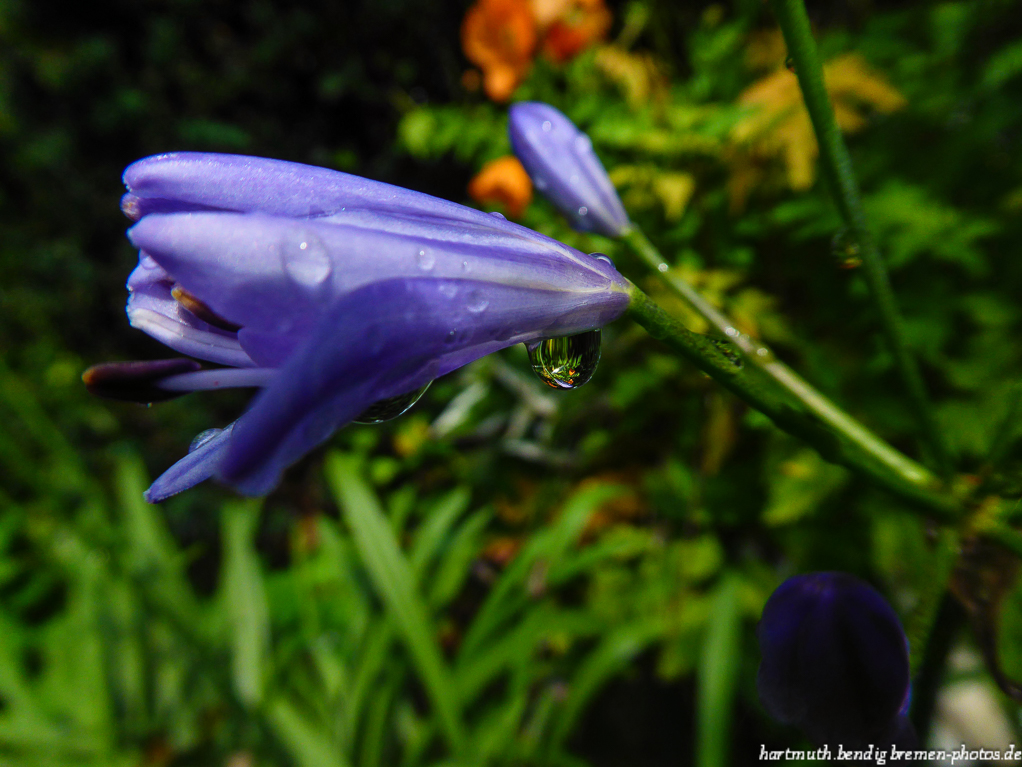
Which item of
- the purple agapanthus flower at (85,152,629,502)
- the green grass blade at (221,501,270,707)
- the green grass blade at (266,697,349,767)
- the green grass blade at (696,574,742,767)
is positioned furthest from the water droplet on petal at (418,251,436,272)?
the green grass blade at (221,501,270,707)

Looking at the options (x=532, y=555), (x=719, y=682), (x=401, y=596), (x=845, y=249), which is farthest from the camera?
(x=532, y=555)

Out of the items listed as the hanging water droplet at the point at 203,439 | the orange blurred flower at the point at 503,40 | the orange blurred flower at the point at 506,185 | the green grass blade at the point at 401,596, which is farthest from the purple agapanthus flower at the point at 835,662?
the orange blurred flower at the point at 503,40

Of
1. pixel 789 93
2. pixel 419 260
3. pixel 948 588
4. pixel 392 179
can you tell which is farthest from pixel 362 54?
pixel 948 588

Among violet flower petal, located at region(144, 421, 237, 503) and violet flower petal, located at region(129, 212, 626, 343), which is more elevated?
violet flower petal, located at region(129, 212, 626, 343)

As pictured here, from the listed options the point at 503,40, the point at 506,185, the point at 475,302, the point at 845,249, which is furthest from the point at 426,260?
the point at 503,40

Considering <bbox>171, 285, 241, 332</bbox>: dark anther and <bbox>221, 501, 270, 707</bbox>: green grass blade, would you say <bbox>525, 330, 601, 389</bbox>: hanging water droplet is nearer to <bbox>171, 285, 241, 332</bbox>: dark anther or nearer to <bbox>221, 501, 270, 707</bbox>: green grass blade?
<bbox>171, 285, 241, 332</bbox>: dark anther

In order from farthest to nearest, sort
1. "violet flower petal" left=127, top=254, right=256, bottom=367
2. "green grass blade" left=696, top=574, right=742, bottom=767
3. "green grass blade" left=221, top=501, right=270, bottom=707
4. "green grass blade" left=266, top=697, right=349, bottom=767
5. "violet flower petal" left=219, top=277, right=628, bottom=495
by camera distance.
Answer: "green grass blade" left=221, top=501, right=270, bottom=707
"green grass blade" left=266, top=697, right=349, bottom=767
"green grass blade" left=696, top=574, right=742, bottom=767
"violet flower petal" left=127, top=254, right=256, bottom=367
"violet flower petal" left=219, top=277, right=628, bottom=495

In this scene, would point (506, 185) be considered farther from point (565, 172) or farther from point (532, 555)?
point (532, 555)
